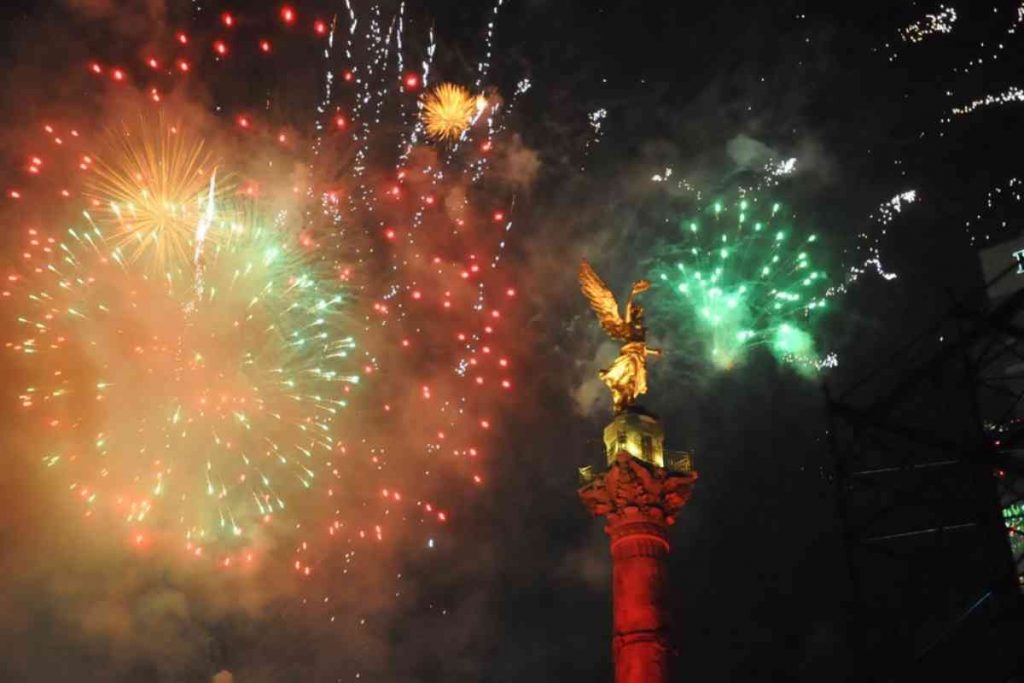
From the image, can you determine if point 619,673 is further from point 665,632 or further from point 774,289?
A: point 774,289

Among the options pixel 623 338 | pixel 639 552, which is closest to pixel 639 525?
pixel 639 552

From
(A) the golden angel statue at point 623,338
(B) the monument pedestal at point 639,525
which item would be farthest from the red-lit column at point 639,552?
(A) the golden angel statue at point 623,338

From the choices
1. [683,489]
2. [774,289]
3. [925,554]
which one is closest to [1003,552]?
[925,554]

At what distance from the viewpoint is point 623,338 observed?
2384 cm

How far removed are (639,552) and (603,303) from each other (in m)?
6.99

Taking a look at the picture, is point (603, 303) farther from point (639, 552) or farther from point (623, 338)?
point (639, 552)

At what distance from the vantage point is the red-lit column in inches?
738

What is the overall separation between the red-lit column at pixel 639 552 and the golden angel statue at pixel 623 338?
94.9 inches

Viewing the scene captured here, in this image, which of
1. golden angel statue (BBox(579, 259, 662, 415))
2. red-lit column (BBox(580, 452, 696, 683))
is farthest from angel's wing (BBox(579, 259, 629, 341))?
red-lit column (BBox(580, 452, 696, 683))

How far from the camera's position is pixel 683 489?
2119 cm

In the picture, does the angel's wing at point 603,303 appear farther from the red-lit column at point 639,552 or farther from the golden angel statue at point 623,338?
the red-lit column at point 639,552

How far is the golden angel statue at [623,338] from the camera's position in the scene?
2314 centimetres

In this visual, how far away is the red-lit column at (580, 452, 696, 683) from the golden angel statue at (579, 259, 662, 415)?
2.41 meters

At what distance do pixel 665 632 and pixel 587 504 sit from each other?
11.5 ft
